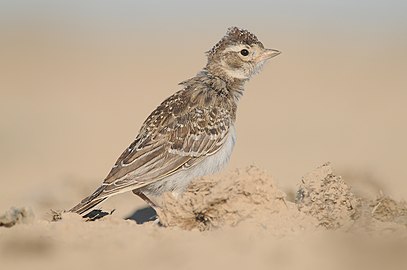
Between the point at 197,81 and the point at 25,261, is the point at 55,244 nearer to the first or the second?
the point at 25,261

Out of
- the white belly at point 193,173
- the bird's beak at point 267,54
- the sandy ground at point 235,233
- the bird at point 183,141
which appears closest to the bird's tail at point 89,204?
the bird at point 183,141

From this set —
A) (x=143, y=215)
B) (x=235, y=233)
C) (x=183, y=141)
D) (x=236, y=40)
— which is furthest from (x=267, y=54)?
(x=235, y=233)

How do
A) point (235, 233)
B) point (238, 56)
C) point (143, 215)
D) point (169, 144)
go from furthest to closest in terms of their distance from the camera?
point (143, 215) < point (238, 56) < point (169, 144) < point (235, 233)

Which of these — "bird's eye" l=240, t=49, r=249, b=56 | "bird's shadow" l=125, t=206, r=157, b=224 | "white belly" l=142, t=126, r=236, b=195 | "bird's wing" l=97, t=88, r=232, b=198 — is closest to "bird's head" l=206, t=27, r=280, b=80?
"bird's eye" l=240, t=49, r=249, b=56

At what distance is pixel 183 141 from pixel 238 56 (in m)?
1.65

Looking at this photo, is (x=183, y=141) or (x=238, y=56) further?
(x=238, y=56)

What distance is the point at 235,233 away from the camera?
7.49 m

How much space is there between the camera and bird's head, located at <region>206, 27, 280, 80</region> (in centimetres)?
1109

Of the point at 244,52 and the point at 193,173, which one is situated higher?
the point at 244,52

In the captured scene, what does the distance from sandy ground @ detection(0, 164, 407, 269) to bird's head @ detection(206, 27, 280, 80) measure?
7.97 ft

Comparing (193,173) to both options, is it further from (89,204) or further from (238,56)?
(238,56)

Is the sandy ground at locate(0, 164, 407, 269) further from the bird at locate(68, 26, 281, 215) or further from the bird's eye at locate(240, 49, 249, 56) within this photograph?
the bird's eye at locate(240, 49, 249, 56)

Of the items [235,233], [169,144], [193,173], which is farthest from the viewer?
[169,144]

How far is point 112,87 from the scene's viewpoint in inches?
1122
